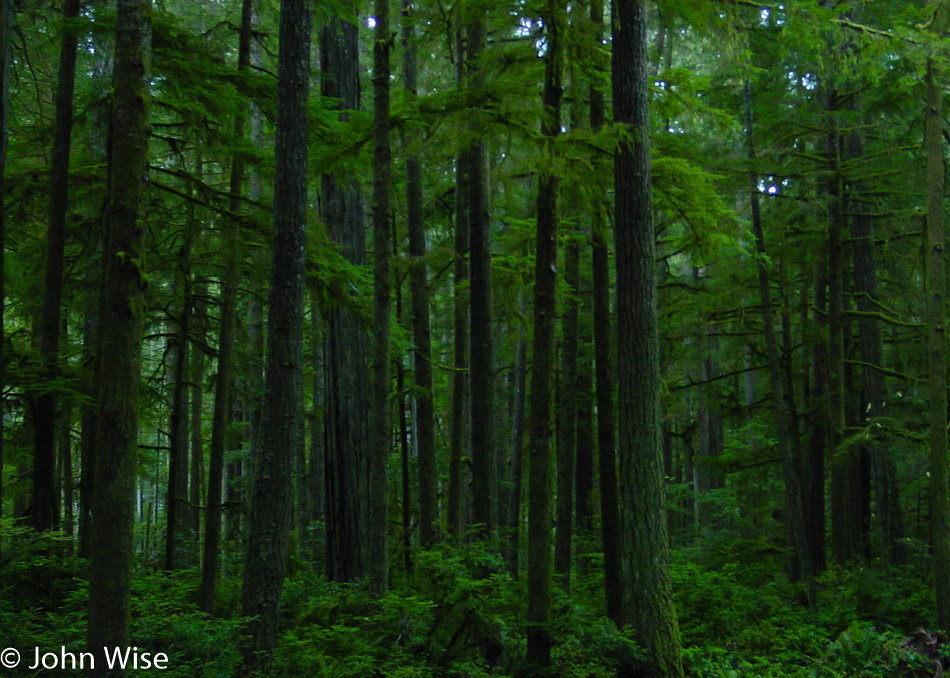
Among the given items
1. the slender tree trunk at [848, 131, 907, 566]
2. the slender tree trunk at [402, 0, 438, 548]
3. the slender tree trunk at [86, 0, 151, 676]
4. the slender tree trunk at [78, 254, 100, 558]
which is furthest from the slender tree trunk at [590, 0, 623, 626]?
the slender tree trunk at [78, 254, 100, 558]

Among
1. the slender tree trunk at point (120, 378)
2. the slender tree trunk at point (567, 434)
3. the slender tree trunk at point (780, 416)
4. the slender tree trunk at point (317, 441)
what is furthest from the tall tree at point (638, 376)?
the slender tree trunk at point (317, 441)

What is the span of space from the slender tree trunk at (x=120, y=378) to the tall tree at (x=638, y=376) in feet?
16.9

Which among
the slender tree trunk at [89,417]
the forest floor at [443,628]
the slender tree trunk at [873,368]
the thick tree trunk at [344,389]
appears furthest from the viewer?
the slender tree trunk at [873,368]

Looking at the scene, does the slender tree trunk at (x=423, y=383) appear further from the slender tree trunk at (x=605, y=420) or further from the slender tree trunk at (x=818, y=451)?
the slender tree trunk at (x=818, y=451)

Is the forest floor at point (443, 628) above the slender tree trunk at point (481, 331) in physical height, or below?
below

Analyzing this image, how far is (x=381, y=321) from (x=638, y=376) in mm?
3161

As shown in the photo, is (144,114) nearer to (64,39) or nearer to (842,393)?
(64,39)

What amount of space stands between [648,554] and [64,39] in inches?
365

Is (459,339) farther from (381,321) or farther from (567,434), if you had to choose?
(381,321)

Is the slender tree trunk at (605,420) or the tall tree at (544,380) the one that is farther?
the slender tree trunk at (605,420)

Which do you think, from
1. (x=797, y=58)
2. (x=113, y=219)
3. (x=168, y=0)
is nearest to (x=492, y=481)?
(x=113, y=219)

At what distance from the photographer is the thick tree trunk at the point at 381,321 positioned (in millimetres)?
8266

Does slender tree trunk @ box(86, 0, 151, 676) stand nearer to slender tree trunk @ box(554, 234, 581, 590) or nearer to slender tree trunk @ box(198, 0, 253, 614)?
slender tree trunk @ box(198, 0, 253, 614)

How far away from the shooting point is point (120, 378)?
17.5ft
